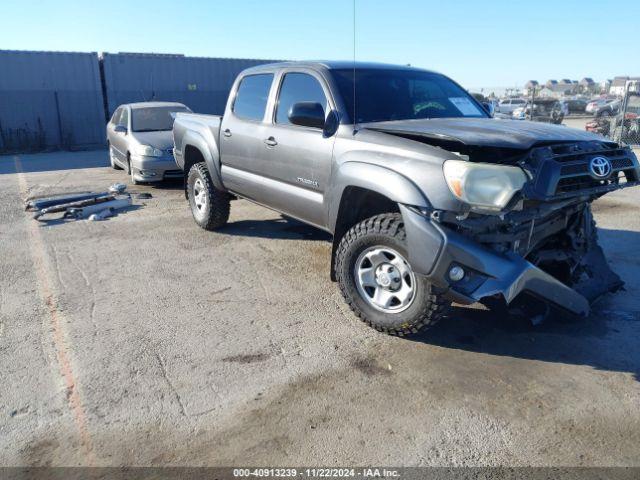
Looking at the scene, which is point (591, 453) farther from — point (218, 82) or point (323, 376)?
point (218, 82)

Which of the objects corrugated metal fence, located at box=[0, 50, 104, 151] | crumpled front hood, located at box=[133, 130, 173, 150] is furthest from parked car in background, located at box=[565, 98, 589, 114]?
crumpled front hood, located at box=[133, 130, 173, 150]

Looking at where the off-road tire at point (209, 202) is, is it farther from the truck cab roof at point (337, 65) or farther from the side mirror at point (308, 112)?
the side mirror at point (308, 112)

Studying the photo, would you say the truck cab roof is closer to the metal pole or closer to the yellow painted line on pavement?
the yellow painted line on pavement

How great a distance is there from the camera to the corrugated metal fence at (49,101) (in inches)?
755

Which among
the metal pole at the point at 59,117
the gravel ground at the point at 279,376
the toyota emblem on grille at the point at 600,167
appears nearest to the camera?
the gravel ground at the point at 279,376

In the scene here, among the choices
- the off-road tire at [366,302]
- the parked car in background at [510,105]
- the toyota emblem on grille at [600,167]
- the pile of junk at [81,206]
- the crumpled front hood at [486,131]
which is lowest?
the pile of junk at [81,206]

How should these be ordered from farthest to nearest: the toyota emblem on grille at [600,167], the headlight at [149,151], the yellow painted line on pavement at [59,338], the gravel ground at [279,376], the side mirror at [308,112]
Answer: the headlight at [149,151]
the side mirror at [308,112]
the toyota emblem on grille at [600,167]
the yellow painted line on pavement at [59,338]
the gravel ground at [279,376]

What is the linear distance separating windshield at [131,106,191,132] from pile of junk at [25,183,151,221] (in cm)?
237

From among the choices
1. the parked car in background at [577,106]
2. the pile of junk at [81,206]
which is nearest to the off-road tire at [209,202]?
the pile of junk at [81,206]

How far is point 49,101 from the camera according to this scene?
65.1 feet

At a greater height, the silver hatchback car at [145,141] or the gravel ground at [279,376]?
the silver hatchback car at [145,141]

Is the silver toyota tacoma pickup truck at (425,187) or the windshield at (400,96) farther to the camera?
the windshield at (400,96)

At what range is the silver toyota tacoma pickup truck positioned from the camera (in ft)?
11.2

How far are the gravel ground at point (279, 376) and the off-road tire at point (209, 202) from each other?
1.22 meters
